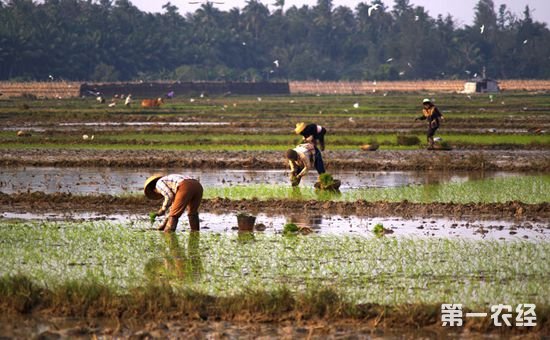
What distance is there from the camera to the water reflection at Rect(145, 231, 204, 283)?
9977 millimetres

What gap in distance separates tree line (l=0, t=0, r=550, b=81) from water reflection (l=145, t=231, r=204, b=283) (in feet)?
238

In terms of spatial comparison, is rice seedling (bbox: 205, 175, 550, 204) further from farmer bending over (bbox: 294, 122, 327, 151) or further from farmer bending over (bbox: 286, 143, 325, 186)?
farmer bending over (bbox: 294, 122, 327, 151)

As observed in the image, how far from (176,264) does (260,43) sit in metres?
112

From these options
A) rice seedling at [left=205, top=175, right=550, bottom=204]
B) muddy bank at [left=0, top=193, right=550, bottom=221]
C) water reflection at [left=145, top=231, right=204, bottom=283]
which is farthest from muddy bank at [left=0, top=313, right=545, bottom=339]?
rice seedling at [left=205, top=175, right=550, bottom=204]

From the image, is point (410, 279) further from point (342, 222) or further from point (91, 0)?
point (91, 0)

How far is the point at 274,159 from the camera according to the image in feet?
76.2

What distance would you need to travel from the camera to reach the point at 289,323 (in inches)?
332

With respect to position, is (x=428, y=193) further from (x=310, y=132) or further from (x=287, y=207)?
(x=287, y=207)

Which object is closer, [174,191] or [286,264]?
[286,264]

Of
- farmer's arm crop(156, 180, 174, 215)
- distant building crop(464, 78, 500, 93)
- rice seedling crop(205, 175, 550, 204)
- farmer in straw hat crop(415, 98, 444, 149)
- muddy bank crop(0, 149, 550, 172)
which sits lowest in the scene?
distant building crop(464, 78, 500, 93)

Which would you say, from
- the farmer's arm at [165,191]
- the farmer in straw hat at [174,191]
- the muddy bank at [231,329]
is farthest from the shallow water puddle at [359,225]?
the muddy bank at [231,329]

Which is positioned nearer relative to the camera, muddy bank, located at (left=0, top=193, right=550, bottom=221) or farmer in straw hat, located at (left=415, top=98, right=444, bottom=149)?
muddy bank, located at (left=0, top=193, right=550, bottom=221)

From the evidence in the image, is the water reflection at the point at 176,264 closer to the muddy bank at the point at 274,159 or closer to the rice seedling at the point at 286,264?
the rice seedling at the point at 286,264

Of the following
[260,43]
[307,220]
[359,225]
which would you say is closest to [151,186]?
[307,220]
